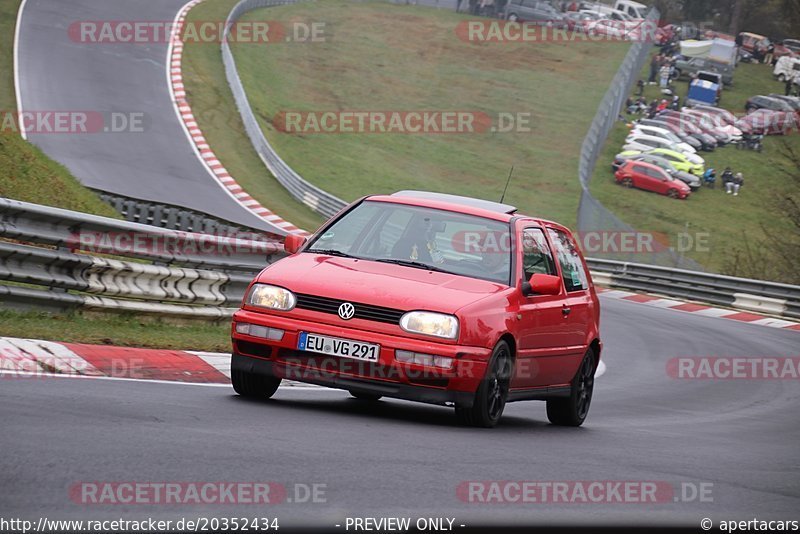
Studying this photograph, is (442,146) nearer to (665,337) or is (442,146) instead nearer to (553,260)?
(665,337)

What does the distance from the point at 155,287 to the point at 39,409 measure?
520cm

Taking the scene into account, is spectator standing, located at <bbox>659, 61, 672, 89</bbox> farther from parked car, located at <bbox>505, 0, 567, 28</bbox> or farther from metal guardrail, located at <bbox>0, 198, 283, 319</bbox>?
metal guardrail, located at <bbox>0, 198, 283, 319</bbox>

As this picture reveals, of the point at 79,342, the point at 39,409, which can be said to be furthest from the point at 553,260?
the point at 39,409

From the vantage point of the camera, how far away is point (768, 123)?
6041cm

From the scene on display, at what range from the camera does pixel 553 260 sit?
10.2m

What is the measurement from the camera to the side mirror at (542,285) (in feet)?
30.3

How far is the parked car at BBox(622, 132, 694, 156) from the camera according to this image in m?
51.5

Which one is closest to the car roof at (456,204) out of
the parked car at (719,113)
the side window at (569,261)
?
the side window at (569,261)

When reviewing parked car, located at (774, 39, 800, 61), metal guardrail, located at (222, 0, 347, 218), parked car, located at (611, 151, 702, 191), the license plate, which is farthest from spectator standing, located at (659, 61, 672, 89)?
the license plate

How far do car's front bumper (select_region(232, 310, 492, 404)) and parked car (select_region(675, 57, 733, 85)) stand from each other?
193 feet

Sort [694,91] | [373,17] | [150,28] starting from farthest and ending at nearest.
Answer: [373,17]
[694,91]
[150,28]

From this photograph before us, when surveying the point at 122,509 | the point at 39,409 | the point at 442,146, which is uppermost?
the point at 122,509

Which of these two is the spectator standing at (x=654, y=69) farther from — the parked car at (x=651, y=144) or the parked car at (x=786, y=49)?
the parked car at (x=651, y=144)

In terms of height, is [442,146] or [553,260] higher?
[553,260]
